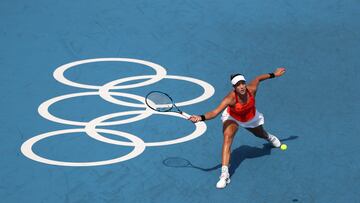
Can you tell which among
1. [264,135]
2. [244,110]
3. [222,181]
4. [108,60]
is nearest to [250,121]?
[244,110]

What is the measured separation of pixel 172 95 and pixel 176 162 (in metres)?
2.94

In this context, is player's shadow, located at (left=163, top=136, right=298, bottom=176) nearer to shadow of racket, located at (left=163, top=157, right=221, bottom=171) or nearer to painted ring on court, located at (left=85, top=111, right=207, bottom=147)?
shadow of racket, located at (left=163, top=157, right=221, bottom=171)

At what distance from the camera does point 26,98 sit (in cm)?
1758

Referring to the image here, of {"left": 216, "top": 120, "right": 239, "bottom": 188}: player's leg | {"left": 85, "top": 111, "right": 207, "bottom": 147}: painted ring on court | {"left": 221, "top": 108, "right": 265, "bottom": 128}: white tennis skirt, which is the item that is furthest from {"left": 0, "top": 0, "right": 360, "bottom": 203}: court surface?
{"left": 221, "top": 108, "right": 265, "bottom": 128}: white tennis skirt

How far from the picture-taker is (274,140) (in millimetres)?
15422

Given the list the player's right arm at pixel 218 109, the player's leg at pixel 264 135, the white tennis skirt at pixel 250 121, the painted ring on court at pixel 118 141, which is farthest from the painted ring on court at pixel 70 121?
the player's right arm at pixel 218 109

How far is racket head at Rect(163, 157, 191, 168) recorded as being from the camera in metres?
14.9

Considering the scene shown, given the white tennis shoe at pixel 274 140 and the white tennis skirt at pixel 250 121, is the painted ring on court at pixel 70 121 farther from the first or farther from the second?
the white tennis shoe at pixel 274 140

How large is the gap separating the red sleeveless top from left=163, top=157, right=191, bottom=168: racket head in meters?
1.39

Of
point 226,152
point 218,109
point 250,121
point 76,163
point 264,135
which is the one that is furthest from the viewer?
point 264,135

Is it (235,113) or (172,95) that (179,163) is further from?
(172,95)

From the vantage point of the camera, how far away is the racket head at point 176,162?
48.8ft

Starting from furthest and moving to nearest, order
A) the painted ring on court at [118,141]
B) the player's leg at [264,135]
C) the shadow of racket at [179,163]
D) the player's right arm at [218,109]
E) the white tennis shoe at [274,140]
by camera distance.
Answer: the painted ring on court at [118,141] → the white tennis shoe at [274,140] → the player's leg at [264,135] → the shadow of racket at [179,163] → the player's right arm at [218,109]

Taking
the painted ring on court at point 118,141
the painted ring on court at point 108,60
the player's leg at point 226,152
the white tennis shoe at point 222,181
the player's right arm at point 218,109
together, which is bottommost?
the white tennis shoe at point 222,181
